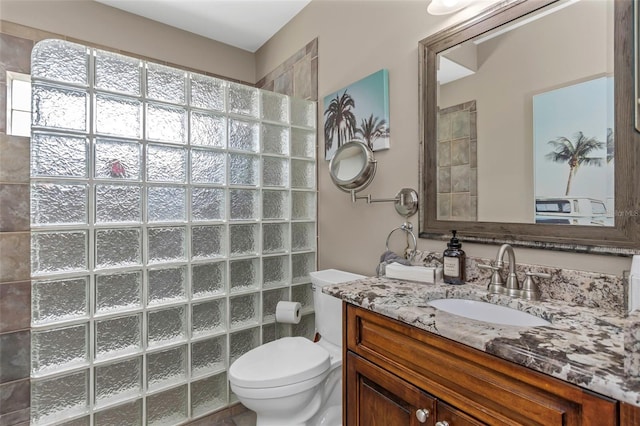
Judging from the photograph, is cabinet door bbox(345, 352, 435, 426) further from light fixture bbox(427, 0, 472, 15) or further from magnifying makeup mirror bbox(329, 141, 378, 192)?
light fixture bbox(427, 0, 472, 15)

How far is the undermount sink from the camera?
863mm

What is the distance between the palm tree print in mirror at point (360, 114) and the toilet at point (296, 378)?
0.74 m

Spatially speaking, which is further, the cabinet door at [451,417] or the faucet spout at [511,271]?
the faucet spout at [511,271]

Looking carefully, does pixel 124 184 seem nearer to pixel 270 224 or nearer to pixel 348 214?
pixel 270 224

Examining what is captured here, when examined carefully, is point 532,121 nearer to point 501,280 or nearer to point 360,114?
point 501,280

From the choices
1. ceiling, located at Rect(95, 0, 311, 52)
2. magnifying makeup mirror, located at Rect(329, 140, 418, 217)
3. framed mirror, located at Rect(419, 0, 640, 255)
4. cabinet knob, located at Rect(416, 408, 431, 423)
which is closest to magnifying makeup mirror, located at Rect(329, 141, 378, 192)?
magnifying makeup mirror, located at Rect(329, 140, 418, 217)

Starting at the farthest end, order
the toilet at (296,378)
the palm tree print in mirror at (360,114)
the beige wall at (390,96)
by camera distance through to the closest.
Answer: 1. the palm tree print in mirror at (360,114)
2. the beige wall at (390,96)
3. the toilet at (296,378)

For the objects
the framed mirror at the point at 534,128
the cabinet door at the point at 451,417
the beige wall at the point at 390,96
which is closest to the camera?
the cabinet door at the point at 451,417

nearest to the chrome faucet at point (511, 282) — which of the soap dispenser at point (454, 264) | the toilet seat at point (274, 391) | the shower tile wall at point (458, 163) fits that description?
the soap dispenser at point (454, 264)

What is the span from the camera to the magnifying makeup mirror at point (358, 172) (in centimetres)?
141

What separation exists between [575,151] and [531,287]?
43cm

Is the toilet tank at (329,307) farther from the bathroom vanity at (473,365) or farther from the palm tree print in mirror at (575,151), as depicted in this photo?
the palm tree print in mirror at (575,151)

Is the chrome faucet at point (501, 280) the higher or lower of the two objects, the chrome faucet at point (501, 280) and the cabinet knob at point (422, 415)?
the higher

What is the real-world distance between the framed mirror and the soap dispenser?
0.08 meters
